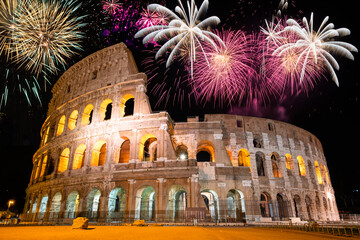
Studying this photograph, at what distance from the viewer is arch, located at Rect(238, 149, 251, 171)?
2532 centimetres

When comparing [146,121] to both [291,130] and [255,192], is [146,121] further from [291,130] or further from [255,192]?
[291,130]

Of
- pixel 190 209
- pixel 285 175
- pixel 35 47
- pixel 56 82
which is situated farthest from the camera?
pixel 56 82

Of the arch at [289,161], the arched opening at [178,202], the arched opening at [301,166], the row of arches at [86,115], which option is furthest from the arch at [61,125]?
the arched opening at [301,166]

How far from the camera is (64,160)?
24047mm

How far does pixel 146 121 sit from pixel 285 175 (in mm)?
18495

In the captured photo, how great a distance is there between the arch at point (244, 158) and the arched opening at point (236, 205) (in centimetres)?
424

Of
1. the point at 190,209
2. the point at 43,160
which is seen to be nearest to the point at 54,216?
the point at 43,160

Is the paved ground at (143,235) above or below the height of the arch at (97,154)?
below

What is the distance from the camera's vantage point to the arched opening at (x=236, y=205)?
20406 millimetres

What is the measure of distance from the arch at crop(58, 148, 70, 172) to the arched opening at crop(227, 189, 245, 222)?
1863 cm

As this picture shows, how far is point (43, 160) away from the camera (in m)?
26.2

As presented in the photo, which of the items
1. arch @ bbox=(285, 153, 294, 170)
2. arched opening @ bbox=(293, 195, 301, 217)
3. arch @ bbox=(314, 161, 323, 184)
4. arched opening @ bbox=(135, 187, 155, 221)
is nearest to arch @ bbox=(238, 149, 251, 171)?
arch @ bbox=(285, 153, 294, 170)

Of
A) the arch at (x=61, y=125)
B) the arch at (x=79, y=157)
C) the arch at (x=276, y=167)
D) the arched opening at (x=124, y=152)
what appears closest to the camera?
the arched opening at (x=124, y=152)

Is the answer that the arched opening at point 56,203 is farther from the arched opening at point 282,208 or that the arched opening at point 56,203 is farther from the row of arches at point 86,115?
the arched opening at point 282,208
